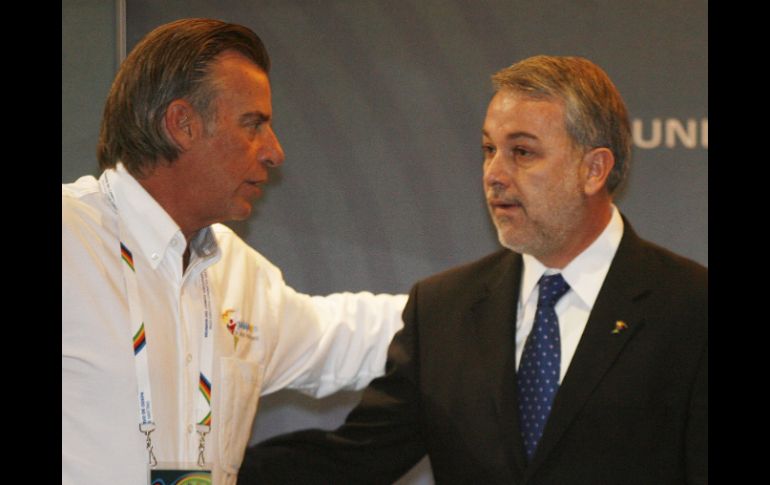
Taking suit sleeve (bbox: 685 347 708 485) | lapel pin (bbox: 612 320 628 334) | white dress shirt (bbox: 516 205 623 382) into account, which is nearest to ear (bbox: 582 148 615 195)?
white dress shirt (bbox: 516 205 623 382)

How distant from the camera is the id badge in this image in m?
2.51

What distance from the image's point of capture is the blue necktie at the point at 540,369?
8.82ft

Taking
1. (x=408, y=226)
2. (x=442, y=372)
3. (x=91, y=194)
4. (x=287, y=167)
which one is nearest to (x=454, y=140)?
(x=408, y=226)

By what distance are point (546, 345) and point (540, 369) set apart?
7 centimetres

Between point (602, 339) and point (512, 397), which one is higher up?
point (602, 339)

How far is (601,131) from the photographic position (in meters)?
2.88

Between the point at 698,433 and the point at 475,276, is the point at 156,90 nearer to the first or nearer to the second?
the point at 475,276

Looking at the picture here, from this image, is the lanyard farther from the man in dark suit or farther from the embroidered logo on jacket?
the man in dark suit

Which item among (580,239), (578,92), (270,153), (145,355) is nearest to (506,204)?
(580,239)

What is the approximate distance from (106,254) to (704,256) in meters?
2.08

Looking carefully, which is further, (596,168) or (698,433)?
(596,168)

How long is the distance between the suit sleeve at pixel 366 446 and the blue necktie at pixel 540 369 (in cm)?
34

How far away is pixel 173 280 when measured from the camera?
280 cm

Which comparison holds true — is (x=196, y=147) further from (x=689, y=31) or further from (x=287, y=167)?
(x=689, y=31)
